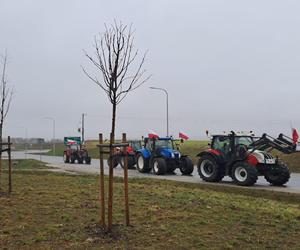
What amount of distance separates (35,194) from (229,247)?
6.05 meters

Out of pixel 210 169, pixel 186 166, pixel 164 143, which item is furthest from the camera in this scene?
pixel 164 143

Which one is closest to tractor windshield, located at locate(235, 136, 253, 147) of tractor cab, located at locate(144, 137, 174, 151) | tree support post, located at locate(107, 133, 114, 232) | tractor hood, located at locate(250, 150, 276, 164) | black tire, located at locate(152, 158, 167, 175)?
tractor hood, located at locate(250, 150, 276, 164)

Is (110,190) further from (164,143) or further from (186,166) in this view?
(164,143)

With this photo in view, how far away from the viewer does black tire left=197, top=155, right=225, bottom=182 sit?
19.4 meters

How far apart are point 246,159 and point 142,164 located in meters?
8.76

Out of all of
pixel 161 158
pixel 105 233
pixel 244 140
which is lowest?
pixel 105 233

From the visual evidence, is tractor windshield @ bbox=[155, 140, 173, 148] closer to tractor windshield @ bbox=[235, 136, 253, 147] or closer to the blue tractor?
the blue tractor

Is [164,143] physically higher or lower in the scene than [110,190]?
higher

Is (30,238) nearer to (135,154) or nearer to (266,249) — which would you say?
(266,249)

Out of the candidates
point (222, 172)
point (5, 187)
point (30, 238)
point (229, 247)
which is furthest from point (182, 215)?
point (222, 172)

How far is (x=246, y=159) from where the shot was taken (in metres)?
18.4

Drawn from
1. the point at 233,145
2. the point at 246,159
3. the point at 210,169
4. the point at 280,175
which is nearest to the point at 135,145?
the point at 210,169

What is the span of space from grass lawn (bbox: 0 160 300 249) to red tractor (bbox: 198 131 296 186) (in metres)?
7.53

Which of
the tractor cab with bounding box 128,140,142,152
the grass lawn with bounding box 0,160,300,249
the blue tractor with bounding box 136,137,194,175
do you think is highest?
the tractor cab with bounding box 128,140,142,152
